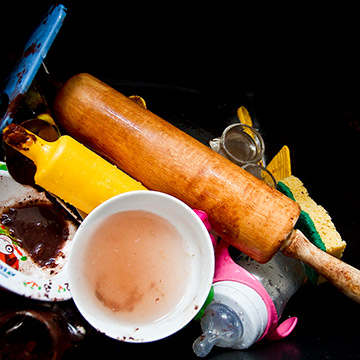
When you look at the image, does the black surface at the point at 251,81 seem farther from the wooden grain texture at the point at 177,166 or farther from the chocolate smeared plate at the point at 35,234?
the wooden grain texture at the point at 177,166

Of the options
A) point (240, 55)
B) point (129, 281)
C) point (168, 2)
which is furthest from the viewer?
point (240, 55)

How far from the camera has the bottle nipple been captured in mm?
916

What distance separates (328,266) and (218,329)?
349 mm

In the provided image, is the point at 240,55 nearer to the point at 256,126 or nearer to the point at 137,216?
the point at 256,126

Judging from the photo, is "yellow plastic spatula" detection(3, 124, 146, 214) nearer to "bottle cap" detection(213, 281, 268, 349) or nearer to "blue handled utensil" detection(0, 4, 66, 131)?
"blue handled utensil" detection(0, 4, 66, 131)

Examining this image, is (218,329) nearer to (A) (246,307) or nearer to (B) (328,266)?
(A) (246,307)

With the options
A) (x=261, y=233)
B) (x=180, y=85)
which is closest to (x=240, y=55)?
(x=180, y=85)

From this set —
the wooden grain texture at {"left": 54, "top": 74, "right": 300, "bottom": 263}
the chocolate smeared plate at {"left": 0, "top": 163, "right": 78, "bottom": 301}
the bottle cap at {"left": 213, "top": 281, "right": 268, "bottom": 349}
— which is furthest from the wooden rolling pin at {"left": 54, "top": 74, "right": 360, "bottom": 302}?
the chocolate smeared plate at {"left": 0, "top": 163, "right": 78, "bottom": 301}

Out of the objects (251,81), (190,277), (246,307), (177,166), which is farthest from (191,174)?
(251,81)

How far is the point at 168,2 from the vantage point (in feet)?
3.62

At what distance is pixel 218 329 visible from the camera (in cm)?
94

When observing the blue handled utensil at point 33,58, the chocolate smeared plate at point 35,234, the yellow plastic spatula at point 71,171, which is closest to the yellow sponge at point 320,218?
the yellow plastic spatula at point 71,171

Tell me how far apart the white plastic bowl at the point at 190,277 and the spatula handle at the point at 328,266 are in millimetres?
248

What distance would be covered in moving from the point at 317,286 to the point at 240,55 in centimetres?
88
